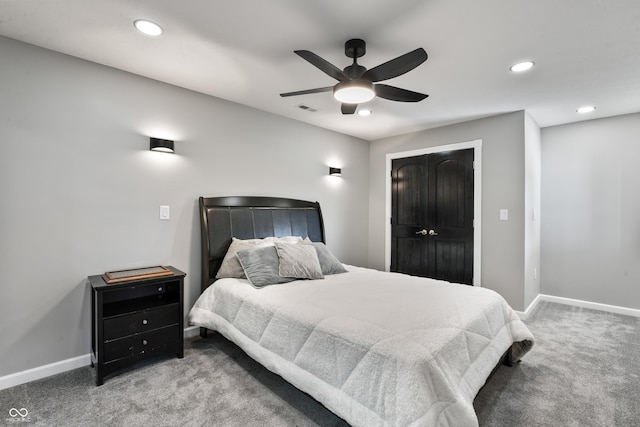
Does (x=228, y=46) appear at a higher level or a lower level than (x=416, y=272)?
higher

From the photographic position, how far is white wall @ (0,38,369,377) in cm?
221

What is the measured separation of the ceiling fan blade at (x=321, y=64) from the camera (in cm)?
185

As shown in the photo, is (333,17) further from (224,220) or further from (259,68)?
(224,220)

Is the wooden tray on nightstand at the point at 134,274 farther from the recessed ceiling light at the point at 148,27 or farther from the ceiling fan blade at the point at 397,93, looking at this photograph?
the ceiling fan blade at the point at 397,93

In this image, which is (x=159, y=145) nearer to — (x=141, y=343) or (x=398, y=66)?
(x=141, y=343)

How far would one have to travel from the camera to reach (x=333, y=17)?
189 cm

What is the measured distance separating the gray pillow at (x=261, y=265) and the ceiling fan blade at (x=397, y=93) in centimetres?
170

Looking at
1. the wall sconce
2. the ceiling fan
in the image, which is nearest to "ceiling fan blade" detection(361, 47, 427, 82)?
the ceiling fan

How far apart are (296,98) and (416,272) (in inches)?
118

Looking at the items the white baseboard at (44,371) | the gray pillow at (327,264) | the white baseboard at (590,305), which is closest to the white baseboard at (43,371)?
the white baseboard at (44,371)

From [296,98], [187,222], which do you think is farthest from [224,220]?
[296,98]

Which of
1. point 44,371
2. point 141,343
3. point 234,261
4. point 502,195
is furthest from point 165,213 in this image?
point 502,195

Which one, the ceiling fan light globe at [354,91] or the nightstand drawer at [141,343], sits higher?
the ceiling fan light globe at [354,91]

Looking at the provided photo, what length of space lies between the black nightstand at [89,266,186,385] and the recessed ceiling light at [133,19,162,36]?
181 centimetres
